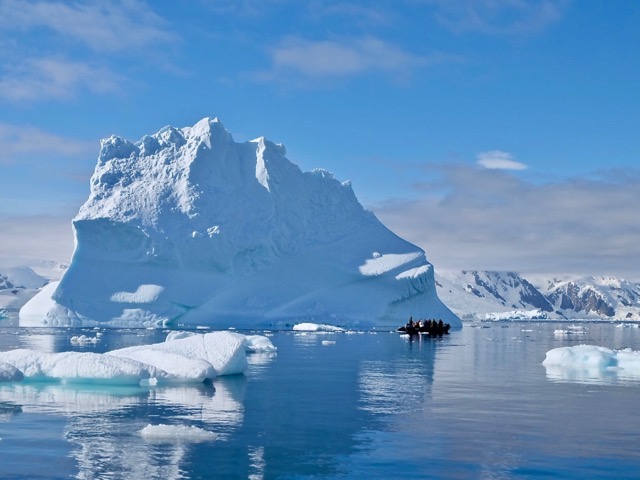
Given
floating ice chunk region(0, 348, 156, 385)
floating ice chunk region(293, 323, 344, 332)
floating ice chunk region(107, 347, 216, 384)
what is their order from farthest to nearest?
floating ice chunk region(293, 323, 344, 332) → floating ice chunk region(107, 347, 216, 384) → floating ice chunk region(0, 348, 156, 385)

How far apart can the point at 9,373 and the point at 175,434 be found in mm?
6236

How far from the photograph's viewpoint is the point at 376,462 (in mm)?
8273

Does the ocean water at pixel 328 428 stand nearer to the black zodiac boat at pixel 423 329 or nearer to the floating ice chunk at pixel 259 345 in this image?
the floating ice chunk at pixel 259 345

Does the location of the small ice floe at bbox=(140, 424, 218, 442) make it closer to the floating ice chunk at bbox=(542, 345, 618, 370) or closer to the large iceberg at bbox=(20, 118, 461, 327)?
the floating ice chunk at bbox=(542, 345, 618, 370)

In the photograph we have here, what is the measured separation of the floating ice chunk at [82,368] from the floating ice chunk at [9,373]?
10.0 inches

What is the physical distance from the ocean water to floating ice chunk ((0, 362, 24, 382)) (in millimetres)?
428

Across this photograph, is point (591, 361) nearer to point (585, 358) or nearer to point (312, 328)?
point (585, 358)

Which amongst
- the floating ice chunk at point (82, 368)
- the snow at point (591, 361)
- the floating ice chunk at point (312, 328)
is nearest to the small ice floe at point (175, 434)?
the floating ice chunk at point (82, 368)

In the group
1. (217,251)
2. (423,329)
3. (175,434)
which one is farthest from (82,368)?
(217,251)

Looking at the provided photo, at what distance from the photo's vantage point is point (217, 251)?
156 ft

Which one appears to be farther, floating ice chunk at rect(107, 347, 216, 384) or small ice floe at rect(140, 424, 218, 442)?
floating ice chunk at rect(107, 347, 216, 384)

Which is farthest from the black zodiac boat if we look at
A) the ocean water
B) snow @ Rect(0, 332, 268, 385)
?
snow @ Rect(0, 332, 268, 385)

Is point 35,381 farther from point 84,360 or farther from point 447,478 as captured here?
point 447,478

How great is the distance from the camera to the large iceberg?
1837 inches
